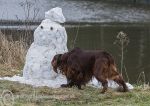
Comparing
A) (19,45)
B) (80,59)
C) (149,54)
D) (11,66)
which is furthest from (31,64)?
(149,54)

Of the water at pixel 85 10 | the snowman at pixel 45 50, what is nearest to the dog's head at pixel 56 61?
the snowman at pixel 45 50

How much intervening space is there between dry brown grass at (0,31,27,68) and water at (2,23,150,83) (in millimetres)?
1507

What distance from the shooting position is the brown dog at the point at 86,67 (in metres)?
9.09

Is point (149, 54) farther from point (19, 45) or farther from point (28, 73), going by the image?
point (28, 73)

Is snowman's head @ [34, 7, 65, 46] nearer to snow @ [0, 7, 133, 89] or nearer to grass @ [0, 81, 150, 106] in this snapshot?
snow @ [0, 7, 133, 89]

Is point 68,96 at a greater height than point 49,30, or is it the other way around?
point 49,30

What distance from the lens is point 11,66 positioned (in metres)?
13.8

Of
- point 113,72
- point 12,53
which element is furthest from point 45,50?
point 12,53

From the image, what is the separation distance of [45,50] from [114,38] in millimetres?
17019

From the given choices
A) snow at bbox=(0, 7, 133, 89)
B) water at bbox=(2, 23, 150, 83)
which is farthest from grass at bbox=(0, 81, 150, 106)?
water at bbox=(2, 23, 150, 83)

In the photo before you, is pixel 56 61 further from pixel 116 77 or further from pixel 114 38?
pixel 114 38

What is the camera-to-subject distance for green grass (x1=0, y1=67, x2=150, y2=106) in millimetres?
8164

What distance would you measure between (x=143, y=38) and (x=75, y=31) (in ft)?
11.4

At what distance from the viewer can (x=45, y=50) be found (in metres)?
10.1
